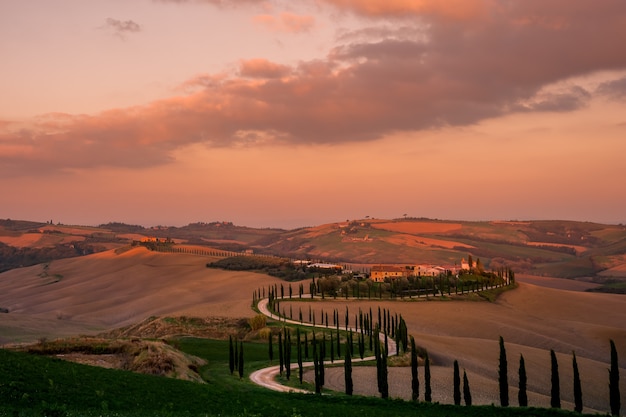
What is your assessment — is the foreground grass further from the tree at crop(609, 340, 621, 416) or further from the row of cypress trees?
the tree at crop(609, 340, 621, 416)

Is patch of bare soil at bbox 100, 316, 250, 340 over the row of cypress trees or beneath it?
beneath

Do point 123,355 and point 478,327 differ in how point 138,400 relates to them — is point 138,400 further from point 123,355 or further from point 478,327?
point 478,327

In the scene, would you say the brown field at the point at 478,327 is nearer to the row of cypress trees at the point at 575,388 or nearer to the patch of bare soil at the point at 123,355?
the row of cypress trees at the point at 575,388

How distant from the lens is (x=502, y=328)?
13300 cm

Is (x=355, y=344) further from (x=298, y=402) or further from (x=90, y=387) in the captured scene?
(x=90, y=387)

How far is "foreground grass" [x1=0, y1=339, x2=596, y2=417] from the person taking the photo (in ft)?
119

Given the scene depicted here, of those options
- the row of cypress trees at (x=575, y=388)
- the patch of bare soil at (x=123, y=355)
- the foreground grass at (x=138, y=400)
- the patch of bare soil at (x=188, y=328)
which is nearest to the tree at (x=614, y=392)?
the row of cypress trees at (x=575, y=388)

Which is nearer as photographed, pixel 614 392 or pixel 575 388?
pixel 614 392

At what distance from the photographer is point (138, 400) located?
139ft

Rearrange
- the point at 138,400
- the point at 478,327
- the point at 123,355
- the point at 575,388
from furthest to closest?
1. the point at 478,327
2. the point at 123,355
3. the point at 575,388
4. the point at 138,400

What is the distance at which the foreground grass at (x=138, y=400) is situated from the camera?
3641 cm

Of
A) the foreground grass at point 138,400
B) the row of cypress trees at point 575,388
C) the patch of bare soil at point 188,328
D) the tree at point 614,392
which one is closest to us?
the foreground grass at point 138,400

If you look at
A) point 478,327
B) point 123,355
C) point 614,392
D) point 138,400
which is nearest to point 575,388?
point 614,392

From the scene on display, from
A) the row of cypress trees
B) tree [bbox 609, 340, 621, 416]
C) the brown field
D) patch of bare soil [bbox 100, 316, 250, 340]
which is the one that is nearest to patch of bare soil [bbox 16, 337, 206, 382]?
the brown field
